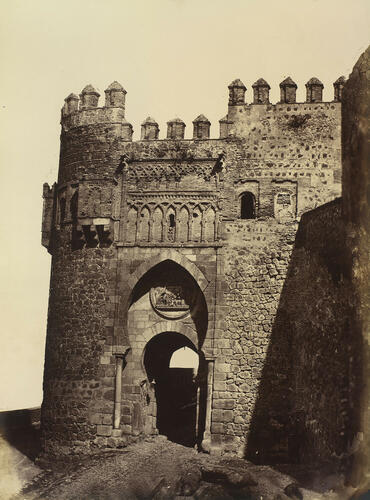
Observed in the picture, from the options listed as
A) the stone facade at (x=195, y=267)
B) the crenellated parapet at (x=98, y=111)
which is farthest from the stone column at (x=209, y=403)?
the crenellated parapet at (x=98, y=111)

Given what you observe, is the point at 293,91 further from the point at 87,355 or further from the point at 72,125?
the point at 87,355

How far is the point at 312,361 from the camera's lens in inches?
614

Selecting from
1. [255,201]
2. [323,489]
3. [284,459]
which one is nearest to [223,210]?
[255,201]

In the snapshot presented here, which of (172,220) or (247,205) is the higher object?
(247,205)

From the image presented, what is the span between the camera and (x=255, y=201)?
17750 millimetres

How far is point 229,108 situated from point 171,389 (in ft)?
25.5

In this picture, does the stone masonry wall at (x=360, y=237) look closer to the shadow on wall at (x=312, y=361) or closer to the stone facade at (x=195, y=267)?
the shadow on wall at (x=312, y=361)

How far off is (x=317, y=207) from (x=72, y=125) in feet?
20.8

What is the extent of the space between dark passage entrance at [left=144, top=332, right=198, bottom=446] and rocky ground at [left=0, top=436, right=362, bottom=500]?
1596mm

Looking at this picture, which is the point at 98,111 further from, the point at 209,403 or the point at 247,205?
the point at 209,403

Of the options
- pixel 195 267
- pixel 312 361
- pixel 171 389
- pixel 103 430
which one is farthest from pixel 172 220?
pixel 171 389

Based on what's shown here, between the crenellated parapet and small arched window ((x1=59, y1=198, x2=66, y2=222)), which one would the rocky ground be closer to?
small arched window ((x1=59, y1=198, x2=66, y2=222))

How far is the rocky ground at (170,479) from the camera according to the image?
13.4m

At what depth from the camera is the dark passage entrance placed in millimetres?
18797
